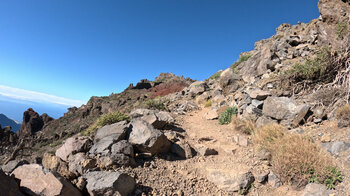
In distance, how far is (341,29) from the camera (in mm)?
7805

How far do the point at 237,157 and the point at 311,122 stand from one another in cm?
286

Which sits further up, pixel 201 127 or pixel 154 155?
pixel 201 127

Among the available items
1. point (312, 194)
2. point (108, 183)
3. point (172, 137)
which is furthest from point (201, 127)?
point (108, 183)

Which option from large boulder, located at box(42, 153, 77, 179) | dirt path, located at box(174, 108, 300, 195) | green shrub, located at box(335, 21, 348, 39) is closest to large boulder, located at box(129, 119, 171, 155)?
dirt path, located at box(174, 108, 300, 195)

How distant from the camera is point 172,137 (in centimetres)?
612

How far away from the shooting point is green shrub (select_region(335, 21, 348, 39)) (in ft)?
25.1

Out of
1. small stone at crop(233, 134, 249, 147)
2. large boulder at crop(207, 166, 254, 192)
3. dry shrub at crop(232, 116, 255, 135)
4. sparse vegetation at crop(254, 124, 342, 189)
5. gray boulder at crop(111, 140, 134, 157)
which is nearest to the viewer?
sparse vegetation at crop(254, 124, 342, 189)

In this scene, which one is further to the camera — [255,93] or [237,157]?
[255,93]

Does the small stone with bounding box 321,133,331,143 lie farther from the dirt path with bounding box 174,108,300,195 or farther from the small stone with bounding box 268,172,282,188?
the small stone with bounding box 268,172,282,188

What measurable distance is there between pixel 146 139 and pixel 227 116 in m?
5.14

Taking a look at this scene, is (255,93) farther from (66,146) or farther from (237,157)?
(66,146)

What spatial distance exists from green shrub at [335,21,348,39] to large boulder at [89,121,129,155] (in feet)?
32.7

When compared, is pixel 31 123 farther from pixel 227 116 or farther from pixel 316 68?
pixel 316 68

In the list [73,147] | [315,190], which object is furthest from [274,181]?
[73,147]
